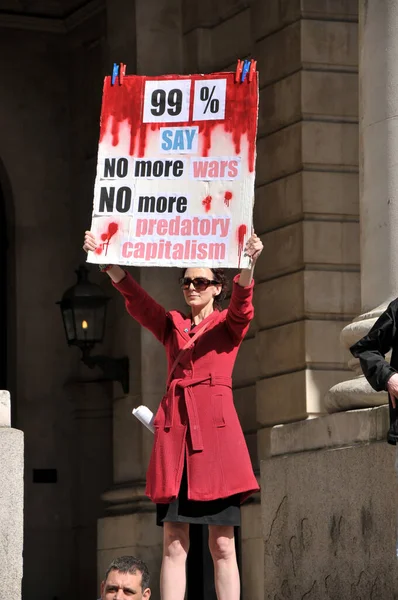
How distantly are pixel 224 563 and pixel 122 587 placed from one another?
77.9 inches

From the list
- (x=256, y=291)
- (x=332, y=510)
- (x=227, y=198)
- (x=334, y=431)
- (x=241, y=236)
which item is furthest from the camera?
(x=256, y=291)

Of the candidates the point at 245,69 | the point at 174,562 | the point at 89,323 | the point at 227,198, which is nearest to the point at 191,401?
the point at 174,562

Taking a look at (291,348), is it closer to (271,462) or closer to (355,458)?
(271,462)

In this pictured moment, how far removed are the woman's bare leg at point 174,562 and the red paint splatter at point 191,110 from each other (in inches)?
75.8

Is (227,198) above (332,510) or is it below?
above

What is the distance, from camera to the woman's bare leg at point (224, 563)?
908cm

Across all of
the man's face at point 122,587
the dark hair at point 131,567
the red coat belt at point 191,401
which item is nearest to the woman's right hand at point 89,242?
the red coat belt at point 191,401

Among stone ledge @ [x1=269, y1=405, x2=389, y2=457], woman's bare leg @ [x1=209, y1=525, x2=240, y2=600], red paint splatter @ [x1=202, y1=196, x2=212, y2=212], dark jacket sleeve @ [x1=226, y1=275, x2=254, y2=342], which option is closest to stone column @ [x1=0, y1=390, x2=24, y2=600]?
woman's bare leg @ [x1=209, y1=525, x2=240, y2=600]

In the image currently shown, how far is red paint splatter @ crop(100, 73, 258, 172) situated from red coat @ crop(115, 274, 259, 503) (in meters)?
0.85

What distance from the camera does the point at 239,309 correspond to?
9.20 metres

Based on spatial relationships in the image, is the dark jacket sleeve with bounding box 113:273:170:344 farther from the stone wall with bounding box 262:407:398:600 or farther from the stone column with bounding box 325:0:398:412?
the stone column with bounding box 325:0:398:412

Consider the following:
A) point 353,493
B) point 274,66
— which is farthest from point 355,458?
point 274,66

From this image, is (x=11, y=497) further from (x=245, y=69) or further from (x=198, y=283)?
(x=245, y=69)

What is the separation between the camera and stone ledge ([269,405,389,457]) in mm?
10164
